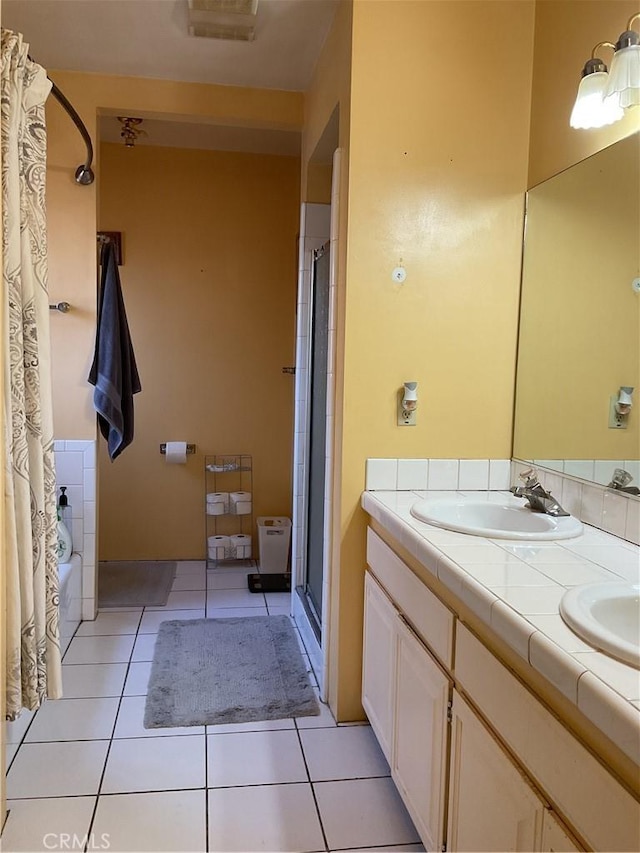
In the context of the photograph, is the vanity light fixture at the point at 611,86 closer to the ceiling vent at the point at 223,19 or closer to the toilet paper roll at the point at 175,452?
the ceiling vent at the point at 223,19

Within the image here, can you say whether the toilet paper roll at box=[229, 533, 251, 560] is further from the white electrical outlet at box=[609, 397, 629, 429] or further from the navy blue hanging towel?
the white electrical outlet at box=[609, 397, 629, 429]

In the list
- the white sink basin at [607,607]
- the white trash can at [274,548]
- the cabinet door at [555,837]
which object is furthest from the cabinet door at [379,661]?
the white trash can at [274,548]

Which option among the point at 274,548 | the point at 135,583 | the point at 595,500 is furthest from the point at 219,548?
the point at 595,500

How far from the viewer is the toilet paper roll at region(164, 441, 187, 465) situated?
13.3 ft

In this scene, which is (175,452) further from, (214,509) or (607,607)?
(607,607)

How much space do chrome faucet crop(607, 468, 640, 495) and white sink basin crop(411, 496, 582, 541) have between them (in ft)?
0.46

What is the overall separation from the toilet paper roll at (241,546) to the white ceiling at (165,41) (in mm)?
2522

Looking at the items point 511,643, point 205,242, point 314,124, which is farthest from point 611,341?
point 205,242

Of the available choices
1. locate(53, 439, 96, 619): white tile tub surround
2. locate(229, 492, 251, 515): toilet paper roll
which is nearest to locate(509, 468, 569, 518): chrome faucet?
locate(53, 439, 96, 619): white tile tub surround

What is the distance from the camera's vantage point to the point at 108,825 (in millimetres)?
1806

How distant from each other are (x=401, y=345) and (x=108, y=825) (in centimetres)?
170

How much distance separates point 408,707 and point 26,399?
4.39 feet

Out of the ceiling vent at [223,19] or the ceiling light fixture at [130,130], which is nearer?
the ceiling vent at [223,19]

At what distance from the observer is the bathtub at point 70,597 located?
2.85 metres
